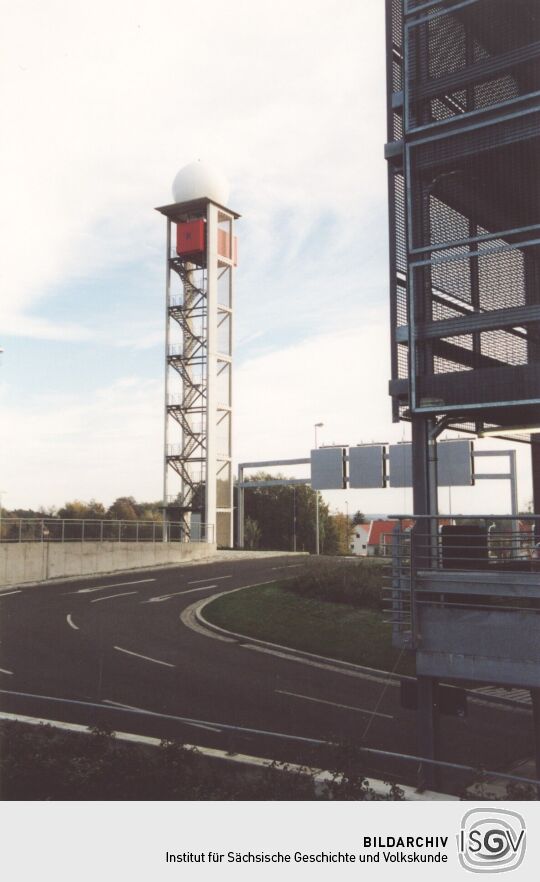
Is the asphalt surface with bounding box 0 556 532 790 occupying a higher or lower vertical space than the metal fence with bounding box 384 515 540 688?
lower

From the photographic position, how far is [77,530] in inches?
1699

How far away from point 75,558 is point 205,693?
84.3 feet

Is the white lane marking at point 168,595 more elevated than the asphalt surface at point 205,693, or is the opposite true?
the white lane marking at point 168,595

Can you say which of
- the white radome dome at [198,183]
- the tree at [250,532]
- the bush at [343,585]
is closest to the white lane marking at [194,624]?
the bush at [343,585]

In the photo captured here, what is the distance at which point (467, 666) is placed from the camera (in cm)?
→ 1190

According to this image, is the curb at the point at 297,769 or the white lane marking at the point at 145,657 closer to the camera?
the curb at the point at 297,769

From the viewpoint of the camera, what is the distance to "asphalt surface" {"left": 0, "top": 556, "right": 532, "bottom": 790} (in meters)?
14.8

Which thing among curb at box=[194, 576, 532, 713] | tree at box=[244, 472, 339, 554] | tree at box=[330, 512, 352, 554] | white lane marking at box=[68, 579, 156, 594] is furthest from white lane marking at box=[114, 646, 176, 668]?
tree at box=[330, 512, 352, 554]

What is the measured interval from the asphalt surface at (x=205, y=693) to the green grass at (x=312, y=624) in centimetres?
117

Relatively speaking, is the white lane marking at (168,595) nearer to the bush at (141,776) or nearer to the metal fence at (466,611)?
the bush at (141,776)

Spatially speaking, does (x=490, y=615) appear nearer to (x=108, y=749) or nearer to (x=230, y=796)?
(x=230, y=796)

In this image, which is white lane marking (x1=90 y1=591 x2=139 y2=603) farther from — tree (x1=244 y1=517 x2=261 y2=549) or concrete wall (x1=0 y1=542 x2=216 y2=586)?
tree (x1=244 y1=517 x2=261 y2=549)
